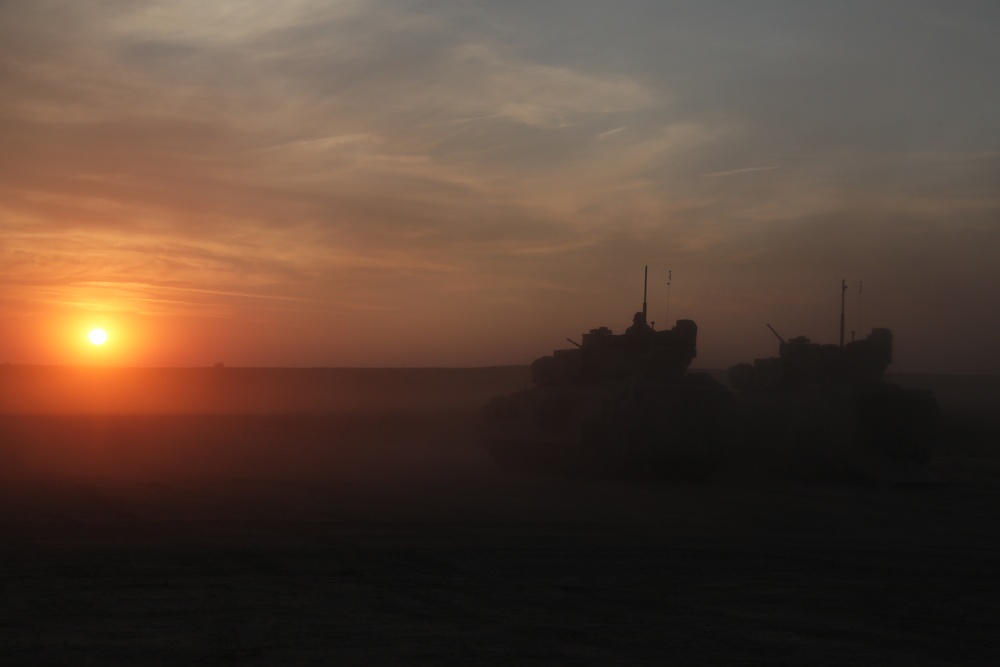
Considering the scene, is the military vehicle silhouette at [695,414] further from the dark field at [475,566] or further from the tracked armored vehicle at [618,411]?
the dark field at [475,566]

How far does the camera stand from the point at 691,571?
12328mm

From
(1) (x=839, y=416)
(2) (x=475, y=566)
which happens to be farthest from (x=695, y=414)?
(2) (x=475, y=566)

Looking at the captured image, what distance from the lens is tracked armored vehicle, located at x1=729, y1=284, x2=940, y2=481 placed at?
84.8 ft

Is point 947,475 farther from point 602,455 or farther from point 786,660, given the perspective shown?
point 786,660

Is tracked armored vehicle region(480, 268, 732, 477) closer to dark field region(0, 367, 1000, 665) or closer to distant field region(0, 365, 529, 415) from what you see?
dark field region(0, 367, 1000, 665)

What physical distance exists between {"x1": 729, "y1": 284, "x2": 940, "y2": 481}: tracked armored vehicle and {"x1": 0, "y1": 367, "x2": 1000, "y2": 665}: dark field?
108 cm

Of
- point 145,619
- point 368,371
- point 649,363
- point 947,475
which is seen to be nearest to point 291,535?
point 145,619

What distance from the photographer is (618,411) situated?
78.3 ft

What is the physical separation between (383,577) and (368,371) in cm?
12137

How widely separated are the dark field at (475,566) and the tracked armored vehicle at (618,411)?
2.82 feet

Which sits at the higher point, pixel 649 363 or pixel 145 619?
pixel 649 363

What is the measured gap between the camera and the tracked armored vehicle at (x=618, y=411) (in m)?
23.8

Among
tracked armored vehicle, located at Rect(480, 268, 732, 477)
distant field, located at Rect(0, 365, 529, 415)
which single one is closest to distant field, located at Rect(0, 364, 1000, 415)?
distant field, located at Rect(0, 365, 529, 415)

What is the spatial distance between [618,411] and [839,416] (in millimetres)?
5847
